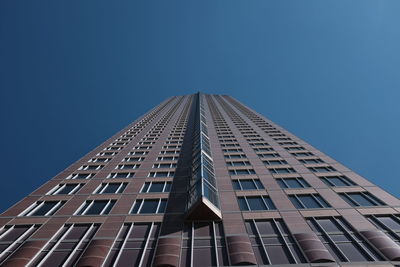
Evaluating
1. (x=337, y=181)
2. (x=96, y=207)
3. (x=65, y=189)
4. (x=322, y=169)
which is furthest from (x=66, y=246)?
(x=322, y=169)

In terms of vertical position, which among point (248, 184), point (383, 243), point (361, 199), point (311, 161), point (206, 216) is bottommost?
point (383, 243)

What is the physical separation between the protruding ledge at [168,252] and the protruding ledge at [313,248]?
8.91 metres

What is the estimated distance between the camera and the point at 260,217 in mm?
20453

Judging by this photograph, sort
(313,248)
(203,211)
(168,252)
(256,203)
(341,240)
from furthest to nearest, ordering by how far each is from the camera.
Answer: (256,203) → (203,211) → (341,240) → (168,252) → (313,248)

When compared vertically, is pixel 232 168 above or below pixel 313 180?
above

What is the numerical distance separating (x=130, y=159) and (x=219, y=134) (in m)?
19.7

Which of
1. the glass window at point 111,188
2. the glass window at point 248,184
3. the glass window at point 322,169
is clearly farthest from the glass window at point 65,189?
the glass window at point 322,169

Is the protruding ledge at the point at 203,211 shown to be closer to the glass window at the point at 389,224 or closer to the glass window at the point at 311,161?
the glass window at the point at 389,224

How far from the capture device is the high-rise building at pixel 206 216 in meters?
16.4

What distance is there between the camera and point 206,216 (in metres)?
19.9

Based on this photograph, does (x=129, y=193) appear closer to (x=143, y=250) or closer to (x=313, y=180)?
(x=143, y=250)

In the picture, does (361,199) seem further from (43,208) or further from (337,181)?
(43,208)

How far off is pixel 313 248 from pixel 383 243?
5.14m

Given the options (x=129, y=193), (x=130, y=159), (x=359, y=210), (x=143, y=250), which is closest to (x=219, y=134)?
(x=130, y=159)
